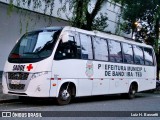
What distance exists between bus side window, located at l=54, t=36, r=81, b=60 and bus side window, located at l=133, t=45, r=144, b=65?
19.5ft

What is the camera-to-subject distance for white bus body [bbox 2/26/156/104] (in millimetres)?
12531

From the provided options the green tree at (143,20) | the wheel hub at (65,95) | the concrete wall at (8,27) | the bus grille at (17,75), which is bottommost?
the wheel hub at (65,95)

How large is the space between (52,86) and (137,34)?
1868 cm

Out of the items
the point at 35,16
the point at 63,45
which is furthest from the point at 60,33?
the point at 35,16

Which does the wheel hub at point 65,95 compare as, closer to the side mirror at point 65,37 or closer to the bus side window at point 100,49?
the side mirror at point 65,37

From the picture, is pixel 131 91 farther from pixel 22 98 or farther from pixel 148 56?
pixel 22 98

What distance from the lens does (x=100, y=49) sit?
1566cm

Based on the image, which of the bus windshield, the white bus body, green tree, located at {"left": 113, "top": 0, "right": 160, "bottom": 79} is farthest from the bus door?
green tree, located at {"left": 113, "top": 0, "right": 160, "bottom": 79}

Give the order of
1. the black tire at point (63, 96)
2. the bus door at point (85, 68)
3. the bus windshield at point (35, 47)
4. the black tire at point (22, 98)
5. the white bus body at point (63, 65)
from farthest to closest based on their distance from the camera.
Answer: the black tire at point (22, 98), the bus door at point (85, 68), the black tire at point (63, 96), the bus windshield at point (35, 47), the white bus body at point (63, 65)

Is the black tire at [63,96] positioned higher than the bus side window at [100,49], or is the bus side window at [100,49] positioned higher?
the bus side window at [100,49]

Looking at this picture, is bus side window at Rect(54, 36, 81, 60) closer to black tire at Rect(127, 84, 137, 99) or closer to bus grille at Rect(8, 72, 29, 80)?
bus grille at Rect(8, 72, 29, 80)

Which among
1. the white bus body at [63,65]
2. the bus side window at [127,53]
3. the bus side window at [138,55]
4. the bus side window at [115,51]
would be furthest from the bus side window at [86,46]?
the bus side window at [138,55]

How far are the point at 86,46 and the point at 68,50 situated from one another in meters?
1.40

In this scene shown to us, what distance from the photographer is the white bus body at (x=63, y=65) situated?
41.1 ft
